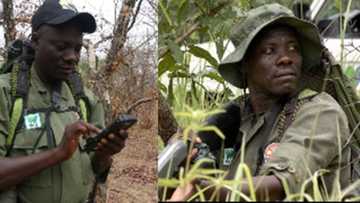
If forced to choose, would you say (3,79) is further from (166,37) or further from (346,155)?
(346,155)

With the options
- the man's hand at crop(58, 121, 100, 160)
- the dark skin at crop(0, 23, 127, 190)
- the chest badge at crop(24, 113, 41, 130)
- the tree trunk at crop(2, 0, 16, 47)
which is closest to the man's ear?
the dark skin at crop(0, 23, 127, 190)

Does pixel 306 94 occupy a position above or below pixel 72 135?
above

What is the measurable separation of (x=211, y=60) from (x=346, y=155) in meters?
1.16

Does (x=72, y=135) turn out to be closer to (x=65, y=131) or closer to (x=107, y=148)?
(x=65, y=131)

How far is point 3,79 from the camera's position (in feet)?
7.88

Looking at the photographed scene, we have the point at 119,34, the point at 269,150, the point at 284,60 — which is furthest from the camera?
the point at 119,34

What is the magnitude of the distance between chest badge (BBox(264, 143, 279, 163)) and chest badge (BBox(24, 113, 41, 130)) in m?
0.82

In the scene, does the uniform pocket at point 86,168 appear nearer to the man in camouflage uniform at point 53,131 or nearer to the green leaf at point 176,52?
the man in camouflage uniform at point 53,131

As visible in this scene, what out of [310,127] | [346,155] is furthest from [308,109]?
[346,155]

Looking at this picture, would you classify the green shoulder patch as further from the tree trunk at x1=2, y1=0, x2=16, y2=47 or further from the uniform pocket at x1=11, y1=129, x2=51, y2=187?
the tree trunk at x1=2, y1=0, x2=16, y2=47

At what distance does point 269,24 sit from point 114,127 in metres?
0.57

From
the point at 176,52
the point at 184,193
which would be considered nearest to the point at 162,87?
the point at 176,52

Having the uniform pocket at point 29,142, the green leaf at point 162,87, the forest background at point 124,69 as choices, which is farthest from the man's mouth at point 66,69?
the green leaf at point 162,87

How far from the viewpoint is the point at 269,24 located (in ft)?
7.04
